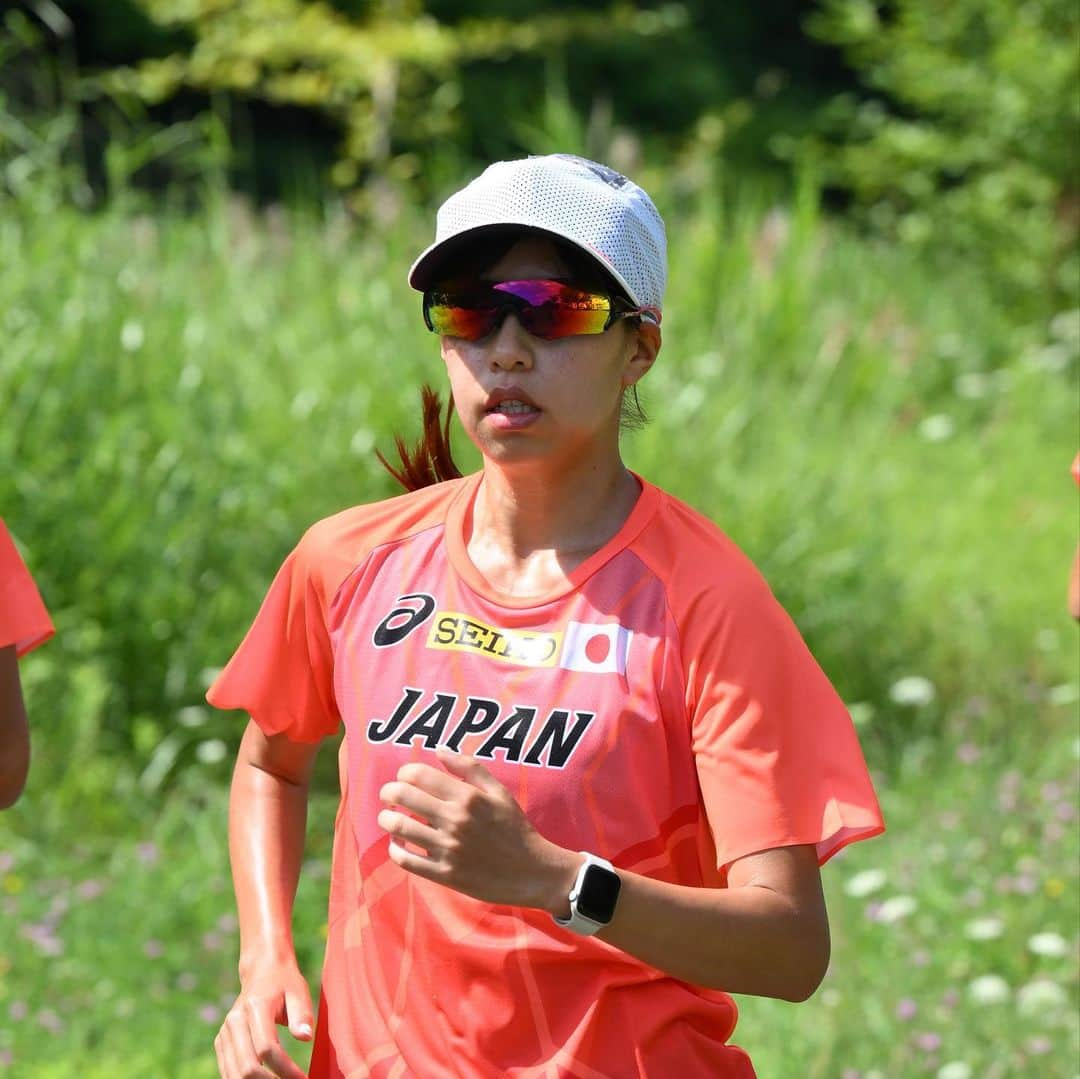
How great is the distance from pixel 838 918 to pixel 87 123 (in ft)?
40.8

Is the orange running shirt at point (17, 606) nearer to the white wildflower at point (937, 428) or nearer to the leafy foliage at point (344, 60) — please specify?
the white wildflower at point (937, 428)

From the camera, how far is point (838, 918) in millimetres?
4871

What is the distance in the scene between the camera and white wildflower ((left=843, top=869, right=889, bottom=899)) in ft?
15.5

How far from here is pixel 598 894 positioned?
6.24 ft

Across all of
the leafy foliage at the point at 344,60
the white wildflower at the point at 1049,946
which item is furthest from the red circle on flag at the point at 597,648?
the leafy foliage at the point at 344,60

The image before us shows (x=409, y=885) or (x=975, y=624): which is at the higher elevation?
(x=409, y=885)

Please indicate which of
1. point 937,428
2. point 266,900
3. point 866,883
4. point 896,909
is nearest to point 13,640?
point 266,900

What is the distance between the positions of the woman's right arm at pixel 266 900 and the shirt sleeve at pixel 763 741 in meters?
0.56

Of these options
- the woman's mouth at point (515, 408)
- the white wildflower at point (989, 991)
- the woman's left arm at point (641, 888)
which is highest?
the woman's mouth at point (515, 408)

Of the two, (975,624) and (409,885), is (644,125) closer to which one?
(975,624)

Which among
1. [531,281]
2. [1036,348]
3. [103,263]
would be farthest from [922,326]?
[531,281]

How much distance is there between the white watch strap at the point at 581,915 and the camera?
189 cm

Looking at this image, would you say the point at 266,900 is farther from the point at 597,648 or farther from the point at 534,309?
the point at 534,309

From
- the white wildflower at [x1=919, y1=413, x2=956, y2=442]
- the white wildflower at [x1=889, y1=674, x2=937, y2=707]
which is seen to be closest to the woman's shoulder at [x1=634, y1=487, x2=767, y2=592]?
the white wildflower at [x1=889, y1=674, x2=937, y2=707]
